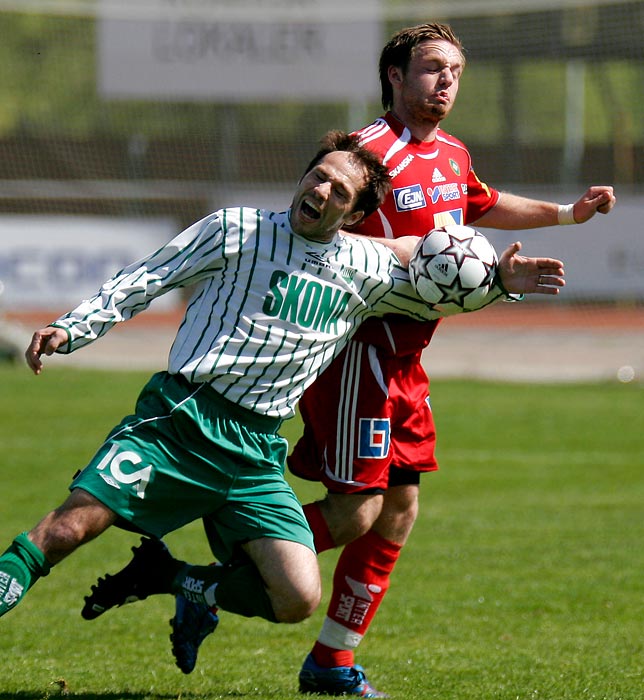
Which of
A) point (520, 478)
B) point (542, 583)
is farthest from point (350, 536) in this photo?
point (520, 478)

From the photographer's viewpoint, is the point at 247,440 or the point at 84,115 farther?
the point at 84,115

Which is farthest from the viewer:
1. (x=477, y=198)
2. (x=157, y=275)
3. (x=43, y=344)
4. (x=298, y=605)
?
(x=477, y=198)

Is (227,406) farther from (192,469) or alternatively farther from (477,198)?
(477,198)

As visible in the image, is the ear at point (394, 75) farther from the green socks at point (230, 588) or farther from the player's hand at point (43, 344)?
the green socks at point (230, 588)

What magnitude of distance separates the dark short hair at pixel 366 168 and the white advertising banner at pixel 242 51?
67.9ft

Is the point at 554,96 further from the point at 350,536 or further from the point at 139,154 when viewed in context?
the point at 350,536

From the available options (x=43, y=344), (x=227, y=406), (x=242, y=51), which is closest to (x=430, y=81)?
(x=227, y=406)

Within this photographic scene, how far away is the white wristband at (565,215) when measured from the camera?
17.7ft

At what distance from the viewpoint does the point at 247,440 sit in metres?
4.52

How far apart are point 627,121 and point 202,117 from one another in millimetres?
11506

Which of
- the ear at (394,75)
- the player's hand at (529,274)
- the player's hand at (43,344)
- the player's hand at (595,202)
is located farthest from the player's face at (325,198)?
the player's hand at (595,202)

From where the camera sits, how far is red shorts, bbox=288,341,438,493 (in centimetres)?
512

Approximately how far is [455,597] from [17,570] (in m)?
3.42

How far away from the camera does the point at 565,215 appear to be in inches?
215
